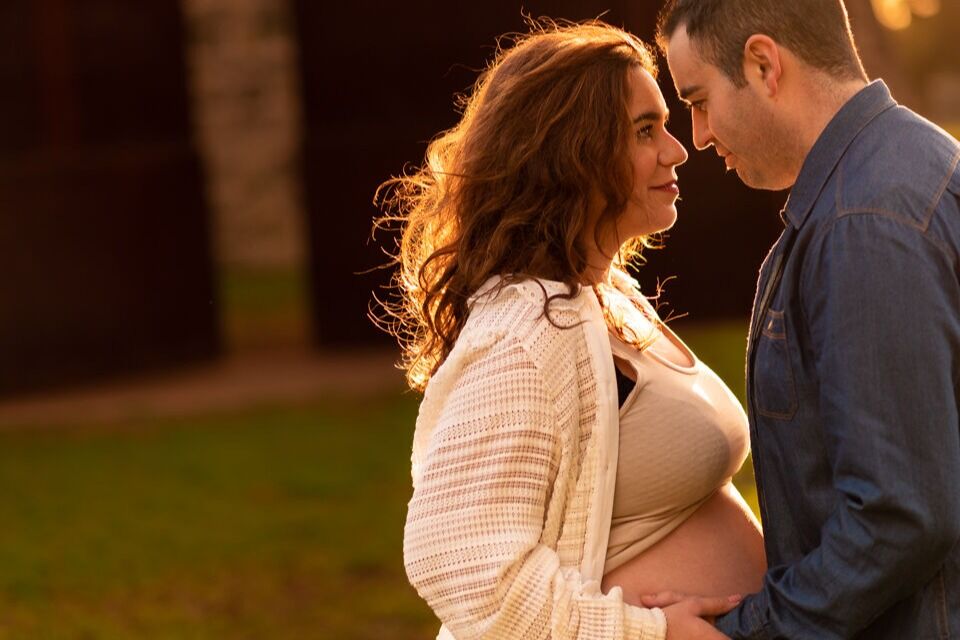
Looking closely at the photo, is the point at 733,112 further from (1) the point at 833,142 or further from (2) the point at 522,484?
(2) the point at 522,484

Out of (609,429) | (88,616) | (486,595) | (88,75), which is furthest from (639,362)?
(88,75)

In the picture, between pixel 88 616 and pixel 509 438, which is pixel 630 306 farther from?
pixel 88 616

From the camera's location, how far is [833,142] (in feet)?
7.68

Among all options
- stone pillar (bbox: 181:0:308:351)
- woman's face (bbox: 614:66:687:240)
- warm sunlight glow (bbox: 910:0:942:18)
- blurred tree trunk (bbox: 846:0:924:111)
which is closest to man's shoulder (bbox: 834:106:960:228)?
woman's face (bbox: 614:66:687:240)

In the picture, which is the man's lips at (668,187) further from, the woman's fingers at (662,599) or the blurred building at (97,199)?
the blurred building at (97,199)

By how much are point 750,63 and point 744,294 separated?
8.61m

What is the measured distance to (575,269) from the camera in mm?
2736

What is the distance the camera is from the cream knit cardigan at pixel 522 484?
251 cm

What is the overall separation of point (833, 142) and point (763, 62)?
0.17m

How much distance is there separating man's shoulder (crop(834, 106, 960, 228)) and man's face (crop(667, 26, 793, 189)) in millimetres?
166

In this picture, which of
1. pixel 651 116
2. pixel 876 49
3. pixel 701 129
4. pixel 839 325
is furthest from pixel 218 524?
pixel 839 325

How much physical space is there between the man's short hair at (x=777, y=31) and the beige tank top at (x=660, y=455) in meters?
0.60

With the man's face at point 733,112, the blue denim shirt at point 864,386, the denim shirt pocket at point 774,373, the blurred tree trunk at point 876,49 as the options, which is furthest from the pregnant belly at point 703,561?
the blurred tree trunk at point 876,49

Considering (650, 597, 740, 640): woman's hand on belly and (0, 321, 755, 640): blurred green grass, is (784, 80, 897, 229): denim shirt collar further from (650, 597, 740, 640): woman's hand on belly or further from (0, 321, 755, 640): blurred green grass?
(0, 321, 755, 640): blurred green grass
